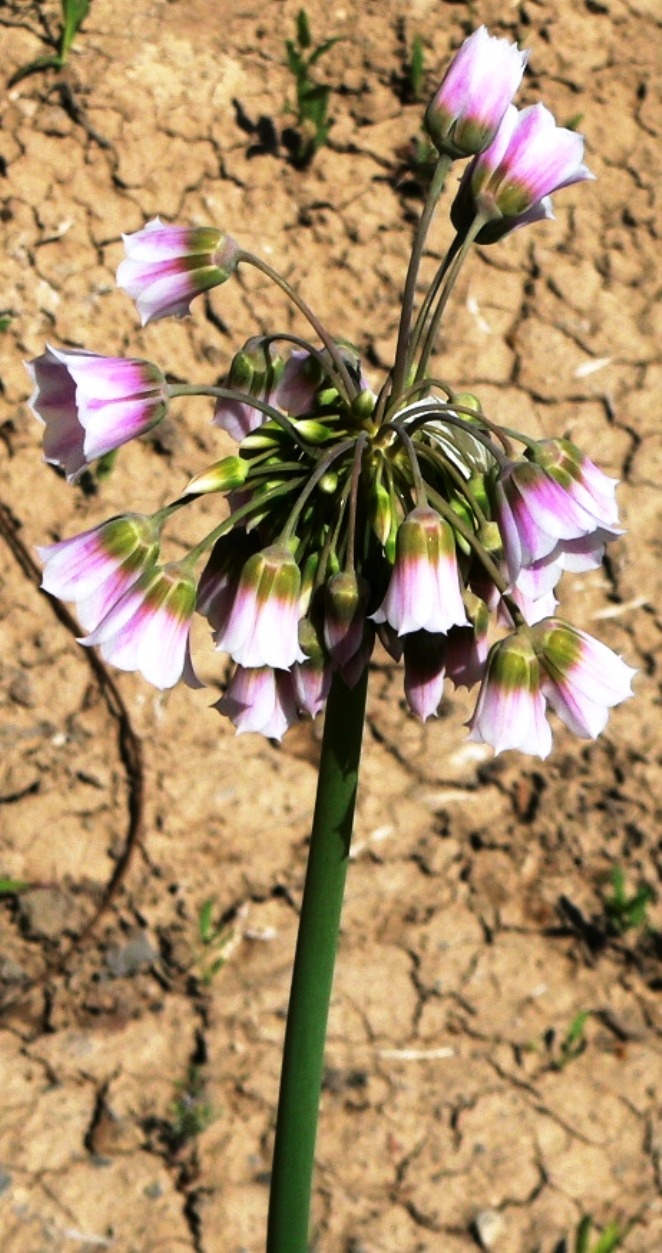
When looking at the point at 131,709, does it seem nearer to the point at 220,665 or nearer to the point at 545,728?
the point at 220,665

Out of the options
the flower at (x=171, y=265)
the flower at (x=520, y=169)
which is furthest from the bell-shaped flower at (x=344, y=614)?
the flower at (x=520, y=169)

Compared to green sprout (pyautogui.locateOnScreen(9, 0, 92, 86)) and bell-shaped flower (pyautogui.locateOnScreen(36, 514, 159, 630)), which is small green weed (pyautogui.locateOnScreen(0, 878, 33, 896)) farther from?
green sprout (pyautogui.locateOnScreen(9, 0, 92, 86))

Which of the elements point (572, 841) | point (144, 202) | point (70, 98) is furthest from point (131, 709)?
point (70, 98)

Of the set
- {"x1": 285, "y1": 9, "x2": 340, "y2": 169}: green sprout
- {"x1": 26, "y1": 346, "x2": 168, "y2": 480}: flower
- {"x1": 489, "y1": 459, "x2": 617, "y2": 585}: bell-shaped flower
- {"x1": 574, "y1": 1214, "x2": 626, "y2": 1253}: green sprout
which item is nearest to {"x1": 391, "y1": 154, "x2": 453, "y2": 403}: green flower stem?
{"x1": 489, "y1": 459, "x2": 617, "y2": 585}: bell-shaped flower

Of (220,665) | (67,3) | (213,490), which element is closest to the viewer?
(213,490)

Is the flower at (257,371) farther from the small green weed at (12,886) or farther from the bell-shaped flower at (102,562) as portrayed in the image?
the small green weed at (12,886)
